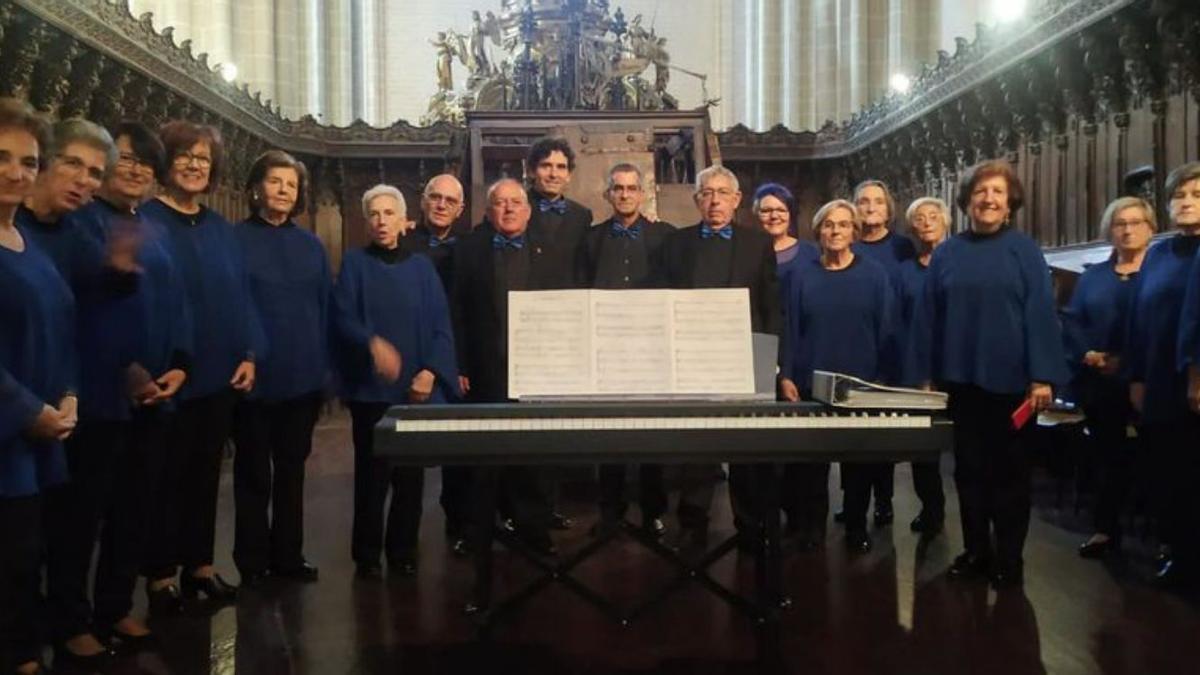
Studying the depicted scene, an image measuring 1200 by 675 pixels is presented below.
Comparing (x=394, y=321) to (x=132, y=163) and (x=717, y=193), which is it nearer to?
(x=132, y=163)

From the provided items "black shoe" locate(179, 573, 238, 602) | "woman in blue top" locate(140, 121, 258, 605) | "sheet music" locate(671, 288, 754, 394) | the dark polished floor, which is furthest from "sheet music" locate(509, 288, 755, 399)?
"black shoe" locate(179, 573, 238, 602)

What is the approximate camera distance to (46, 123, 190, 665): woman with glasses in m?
2.87

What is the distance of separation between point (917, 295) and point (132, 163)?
3267 millimetres

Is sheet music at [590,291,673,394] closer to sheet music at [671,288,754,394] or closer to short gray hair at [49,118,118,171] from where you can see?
sheet music at [671,288,754,394]

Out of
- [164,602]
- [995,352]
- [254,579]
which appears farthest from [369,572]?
[995,352]

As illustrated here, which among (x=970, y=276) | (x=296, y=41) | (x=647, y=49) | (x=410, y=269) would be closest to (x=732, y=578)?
(x=970, y=276)

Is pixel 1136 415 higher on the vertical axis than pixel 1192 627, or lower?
higher

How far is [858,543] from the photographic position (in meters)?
4.38

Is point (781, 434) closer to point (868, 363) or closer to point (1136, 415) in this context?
point (868, 363)

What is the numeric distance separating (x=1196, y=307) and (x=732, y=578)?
188 cm

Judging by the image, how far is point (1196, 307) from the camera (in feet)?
11.2

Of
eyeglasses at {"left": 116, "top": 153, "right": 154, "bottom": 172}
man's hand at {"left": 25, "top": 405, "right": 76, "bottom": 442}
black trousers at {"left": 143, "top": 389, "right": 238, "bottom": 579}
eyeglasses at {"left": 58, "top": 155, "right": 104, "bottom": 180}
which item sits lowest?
black trousers at {"left": 143, "top": 389, "right": 238, "bottom": 579}

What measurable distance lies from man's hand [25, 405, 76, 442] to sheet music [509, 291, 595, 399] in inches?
43.6

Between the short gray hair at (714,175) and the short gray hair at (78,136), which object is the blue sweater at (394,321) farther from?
the short gray hair at (78,136)
